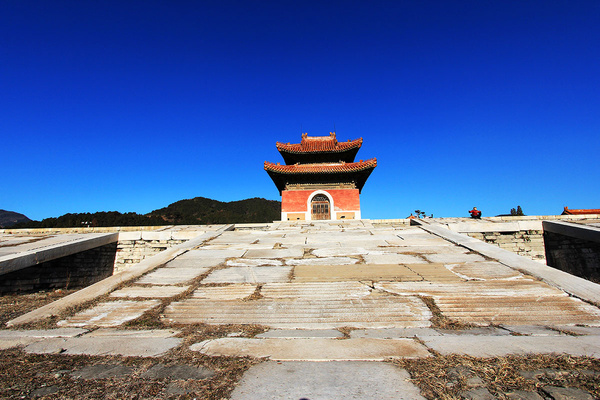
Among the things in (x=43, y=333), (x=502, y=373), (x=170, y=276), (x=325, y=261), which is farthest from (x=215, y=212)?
(x=502, y=373)

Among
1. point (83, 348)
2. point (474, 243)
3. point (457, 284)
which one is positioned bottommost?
point (83, 348)

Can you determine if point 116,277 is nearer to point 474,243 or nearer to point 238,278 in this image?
point 238,278

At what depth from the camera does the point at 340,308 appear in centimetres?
249

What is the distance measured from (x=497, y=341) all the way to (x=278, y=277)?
7.18 feet

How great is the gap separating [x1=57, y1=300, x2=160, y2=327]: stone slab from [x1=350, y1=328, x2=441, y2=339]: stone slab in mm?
1883

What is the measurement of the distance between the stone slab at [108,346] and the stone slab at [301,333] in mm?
611

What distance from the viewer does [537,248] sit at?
6.22 meters

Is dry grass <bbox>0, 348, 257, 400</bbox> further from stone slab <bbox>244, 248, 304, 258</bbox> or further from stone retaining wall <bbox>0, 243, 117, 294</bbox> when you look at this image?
stone retaining wall <bbox>0, 243, 117, 294</bbox>

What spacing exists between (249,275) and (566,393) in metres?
2.87

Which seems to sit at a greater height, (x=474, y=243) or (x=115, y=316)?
(x=474, y=243)

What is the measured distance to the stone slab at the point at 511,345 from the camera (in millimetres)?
1593

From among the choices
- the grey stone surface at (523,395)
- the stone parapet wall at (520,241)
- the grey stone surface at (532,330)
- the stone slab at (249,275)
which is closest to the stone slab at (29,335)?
the stone slab at (249,275)

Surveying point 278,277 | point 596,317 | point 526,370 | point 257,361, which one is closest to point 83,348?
point 257,361

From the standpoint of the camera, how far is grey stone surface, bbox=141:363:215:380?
A: 1.40 meters
